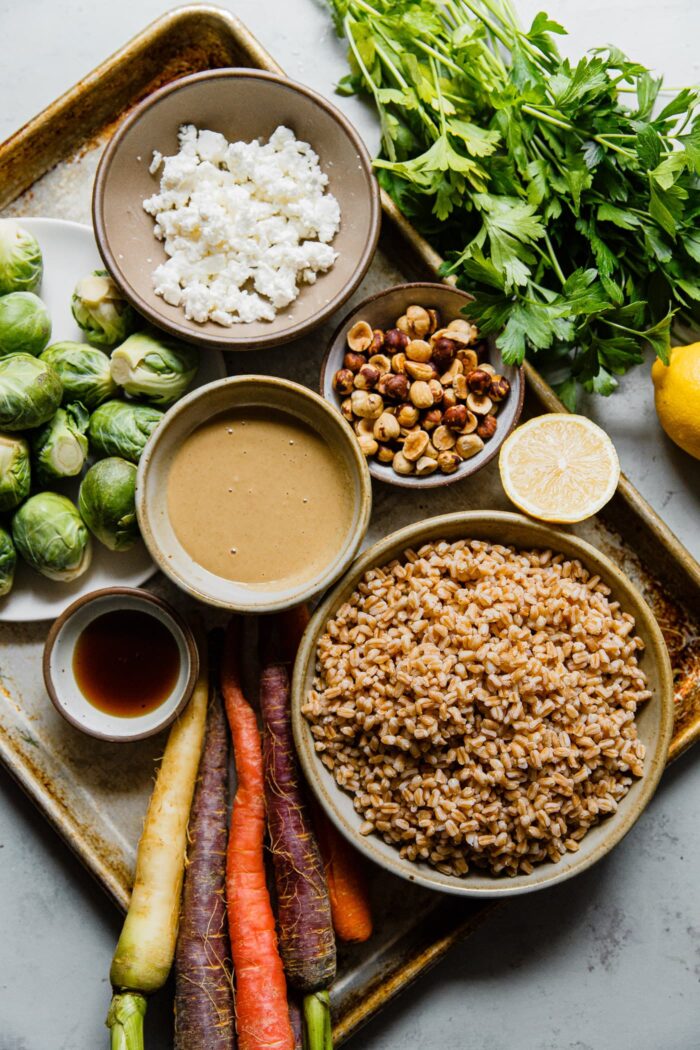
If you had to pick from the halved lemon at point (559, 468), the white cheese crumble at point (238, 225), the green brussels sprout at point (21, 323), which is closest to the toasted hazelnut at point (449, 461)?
the halved lemon at point (559, 468)

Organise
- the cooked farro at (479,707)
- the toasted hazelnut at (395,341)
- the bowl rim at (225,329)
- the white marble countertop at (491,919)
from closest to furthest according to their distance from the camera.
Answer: the cooked farro at (479,707) → the bowl rim at (225,329) → the toasted hazelnut at (395,341) → the white marble countertop at (491,919)

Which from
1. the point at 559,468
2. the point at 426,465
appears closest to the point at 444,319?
the point at 426,465

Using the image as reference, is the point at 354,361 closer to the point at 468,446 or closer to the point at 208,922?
the point at 468,446

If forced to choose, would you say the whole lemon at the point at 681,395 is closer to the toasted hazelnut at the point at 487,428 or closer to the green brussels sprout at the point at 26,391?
the toasted hazelnut at the point at 487,428

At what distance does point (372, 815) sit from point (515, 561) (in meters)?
0.85

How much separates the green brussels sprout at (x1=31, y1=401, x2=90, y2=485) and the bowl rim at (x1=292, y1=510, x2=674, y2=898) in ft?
2.92

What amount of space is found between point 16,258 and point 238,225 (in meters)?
0.68

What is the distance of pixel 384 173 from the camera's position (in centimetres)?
260

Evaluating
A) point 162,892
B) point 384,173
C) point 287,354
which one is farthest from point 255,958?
point 384,173

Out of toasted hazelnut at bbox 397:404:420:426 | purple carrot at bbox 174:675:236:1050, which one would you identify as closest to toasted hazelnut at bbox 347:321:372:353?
toasted hazelnut at bbox 397:404:420:426

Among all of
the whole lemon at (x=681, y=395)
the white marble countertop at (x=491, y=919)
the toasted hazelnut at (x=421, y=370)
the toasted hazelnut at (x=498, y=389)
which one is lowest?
the white marble countertop at (x=491, y=919)

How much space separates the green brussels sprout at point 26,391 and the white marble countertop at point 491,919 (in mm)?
937

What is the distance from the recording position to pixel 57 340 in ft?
8.80

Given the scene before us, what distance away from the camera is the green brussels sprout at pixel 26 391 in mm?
2396
